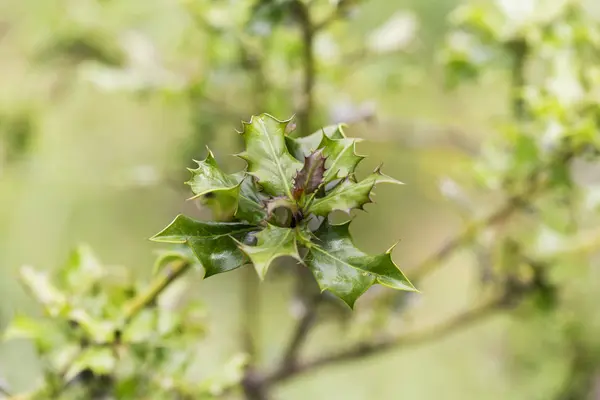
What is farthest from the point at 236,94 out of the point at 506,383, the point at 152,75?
the point at 506,383

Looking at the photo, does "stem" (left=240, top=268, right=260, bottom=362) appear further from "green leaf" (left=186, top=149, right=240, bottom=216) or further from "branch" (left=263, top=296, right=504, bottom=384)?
"green leaf" (left=186, top=149, right=240, bottom=216)

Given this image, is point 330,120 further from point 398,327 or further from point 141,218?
point 141,218

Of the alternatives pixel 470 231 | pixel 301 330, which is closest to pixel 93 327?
pixel 301 330

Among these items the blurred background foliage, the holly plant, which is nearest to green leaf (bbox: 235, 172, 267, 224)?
the holly plant

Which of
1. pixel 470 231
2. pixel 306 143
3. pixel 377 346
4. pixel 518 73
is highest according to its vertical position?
pixel 306 143

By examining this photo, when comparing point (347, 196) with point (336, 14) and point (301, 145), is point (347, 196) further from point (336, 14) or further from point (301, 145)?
point (336, 14)
